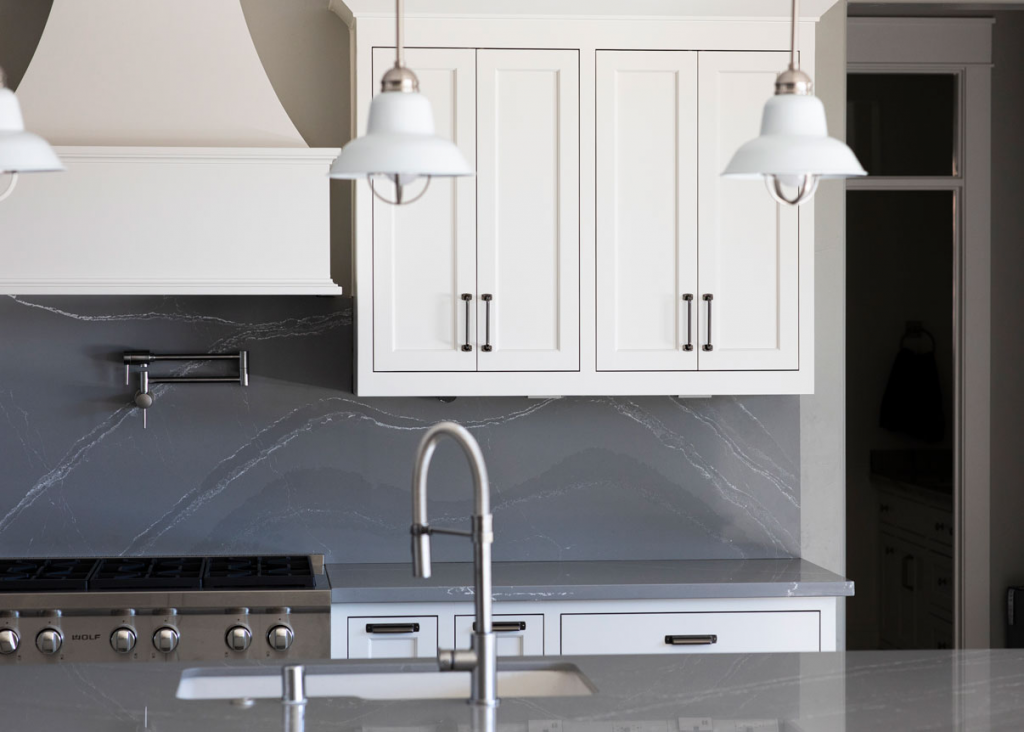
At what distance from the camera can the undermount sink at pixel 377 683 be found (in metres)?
2.11

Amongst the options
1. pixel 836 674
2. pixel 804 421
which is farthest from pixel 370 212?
pixel 836 674

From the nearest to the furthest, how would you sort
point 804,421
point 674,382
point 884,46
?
point 674,382, point 804,421, point 884,46

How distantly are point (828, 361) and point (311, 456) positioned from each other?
5.69 feet

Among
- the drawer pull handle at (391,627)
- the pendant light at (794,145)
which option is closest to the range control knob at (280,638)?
the drawer pull handle at (391,627)

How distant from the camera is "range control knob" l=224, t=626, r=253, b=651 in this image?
3.10m

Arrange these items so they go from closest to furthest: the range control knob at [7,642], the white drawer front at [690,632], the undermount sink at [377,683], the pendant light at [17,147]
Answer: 1. the pendant light at [17,147]
2. the undermount sink at [377,683]
3. the range control knob at [7,642]
4. the white drawer front at [690,632]

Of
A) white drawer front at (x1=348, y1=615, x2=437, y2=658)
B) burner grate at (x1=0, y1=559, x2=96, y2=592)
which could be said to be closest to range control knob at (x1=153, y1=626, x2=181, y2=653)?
burner grate at (x1=0, y1=559, x2=96, y2=592)

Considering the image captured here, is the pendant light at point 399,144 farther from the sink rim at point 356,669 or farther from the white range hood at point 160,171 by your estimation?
the white range hood at point 160,171

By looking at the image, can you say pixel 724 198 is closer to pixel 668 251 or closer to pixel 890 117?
pixel 668 251

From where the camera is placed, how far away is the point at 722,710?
1904mm

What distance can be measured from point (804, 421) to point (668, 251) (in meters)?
0.85

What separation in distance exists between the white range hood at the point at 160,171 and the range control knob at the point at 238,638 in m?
0.93

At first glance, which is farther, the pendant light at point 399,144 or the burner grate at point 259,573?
the burner grate at point 259,573

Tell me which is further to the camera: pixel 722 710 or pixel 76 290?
pixel 76 290
